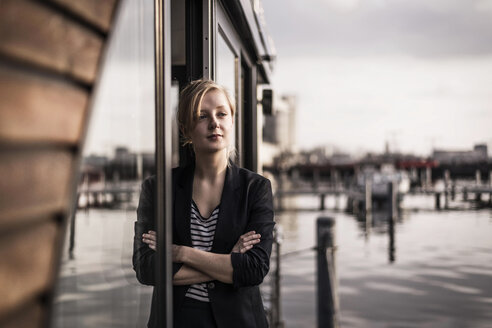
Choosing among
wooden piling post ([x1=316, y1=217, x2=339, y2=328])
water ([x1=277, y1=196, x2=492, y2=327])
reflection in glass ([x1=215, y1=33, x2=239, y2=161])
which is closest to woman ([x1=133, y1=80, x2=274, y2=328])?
reflection in glass ([x1=215, y1=33, x2=239, y2=161])

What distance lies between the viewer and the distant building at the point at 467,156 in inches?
2073

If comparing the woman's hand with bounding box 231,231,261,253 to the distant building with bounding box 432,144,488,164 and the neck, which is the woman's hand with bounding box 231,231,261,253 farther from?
the distant building with bounding box 432,144,488,164

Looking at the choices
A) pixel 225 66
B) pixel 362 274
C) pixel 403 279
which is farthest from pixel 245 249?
pixel 362 274

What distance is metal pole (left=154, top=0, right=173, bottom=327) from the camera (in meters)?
1.64

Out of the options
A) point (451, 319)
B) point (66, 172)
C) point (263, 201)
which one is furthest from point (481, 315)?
point (66, 172)

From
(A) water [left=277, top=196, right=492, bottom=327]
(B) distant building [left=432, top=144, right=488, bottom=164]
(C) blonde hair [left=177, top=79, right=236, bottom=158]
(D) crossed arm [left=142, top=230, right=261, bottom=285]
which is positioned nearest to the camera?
(D) crossed arm [left=142, top=230, right=261, bottom=285]

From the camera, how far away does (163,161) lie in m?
1.68

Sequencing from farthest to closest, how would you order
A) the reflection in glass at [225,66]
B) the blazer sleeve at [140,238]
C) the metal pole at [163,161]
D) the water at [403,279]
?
the water at [403,279]
the reflection in glass at [225,66]
the metal pole at [163,161]
the blazer sleeve at [140,238]

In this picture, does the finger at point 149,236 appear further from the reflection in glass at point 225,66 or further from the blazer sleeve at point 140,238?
the reflection in glass at point 225,66

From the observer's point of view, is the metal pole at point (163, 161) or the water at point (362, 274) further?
the metal pole at point (163, 161)

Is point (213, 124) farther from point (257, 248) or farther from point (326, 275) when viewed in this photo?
point (326, 275)

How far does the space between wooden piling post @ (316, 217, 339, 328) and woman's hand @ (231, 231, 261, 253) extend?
275 centimetres

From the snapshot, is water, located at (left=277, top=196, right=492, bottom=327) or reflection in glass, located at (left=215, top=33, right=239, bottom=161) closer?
reflection in glass, located at (left=215, top=33, right=239, bottom=161)

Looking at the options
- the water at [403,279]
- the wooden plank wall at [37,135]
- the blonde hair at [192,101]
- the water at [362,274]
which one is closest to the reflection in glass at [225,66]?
the blonde hair at [192,101]
